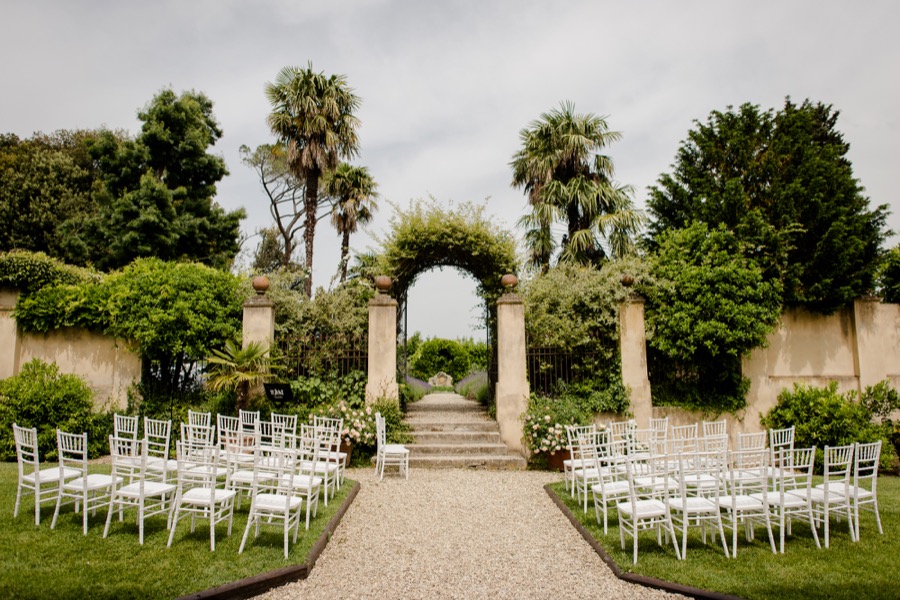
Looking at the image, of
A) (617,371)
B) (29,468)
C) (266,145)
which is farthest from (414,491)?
(266,145)

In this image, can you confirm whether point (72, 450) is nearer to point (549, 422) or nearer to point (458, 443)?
point (458, 443)

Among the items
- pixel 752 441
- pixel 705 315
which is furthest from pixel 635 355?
pixel 752 441

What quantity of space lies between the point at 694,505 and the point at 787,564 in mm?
846

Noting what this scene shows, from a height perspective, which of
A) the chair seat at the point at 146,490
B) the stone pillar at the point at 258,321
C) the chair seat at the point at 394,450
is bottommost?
the chair seat at the point at 394,450

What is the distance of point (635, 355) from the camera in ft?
36.3

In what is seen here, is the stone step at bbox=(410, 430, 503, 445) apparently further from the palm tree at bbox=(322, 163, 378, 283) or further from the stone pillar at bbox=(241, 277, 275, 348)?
the palm tree at bbox=(322, 163, 378, 283)

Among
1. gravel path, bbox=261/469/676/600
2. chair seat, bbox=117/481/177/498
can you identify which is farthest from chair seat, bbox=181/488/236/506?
gravel path, bbox=261/469/676/600

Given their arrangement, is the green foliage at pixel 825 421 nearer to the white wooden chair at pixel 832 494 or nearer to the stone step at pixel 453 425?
the white wooden chair at pixel 832 494

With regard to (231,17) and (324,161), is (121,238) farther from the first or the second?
(231,17)

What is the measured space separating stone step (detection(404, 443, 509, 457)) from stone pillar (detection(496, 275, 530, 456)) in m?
0.34

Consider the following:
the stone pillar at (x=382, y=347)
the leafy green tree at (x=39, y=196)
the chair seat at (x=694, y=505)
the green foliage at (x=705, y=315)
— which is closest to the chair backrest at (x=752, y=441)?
the chair seat at (x=694, y=505)

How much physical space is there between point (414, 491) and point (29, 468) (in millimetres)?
5864

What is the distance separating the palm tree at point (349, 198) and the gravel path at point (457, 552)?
16382 mm

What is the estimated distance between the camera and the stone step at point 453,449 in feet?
33.4
